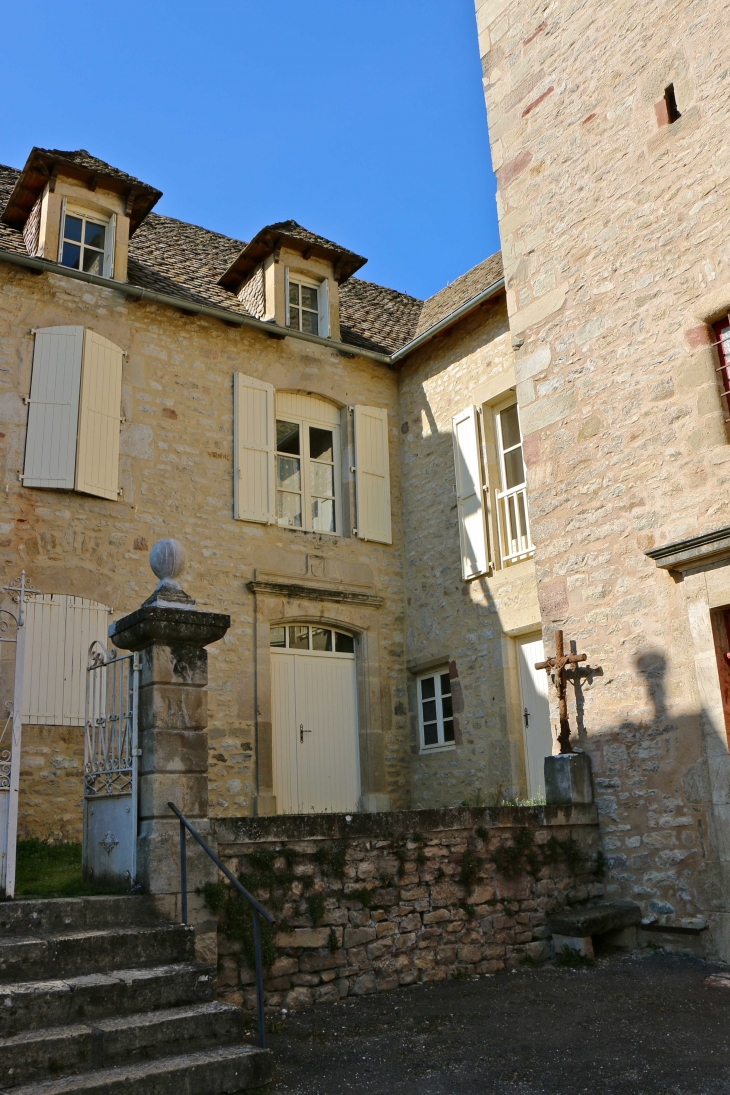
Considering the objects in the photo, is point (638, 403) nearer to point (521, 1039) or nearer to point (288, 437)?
point (521, 1039)

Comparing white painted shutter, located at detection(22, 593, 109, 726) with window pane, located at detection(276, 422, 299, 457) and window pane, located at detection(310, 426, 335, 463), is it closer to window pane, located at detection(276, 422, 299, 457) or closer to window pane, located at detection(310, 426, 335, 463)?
window pane, located at detection(276, 422, 299, 457)

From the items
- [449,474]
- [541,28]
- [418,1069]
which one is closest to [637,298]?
[541,28]

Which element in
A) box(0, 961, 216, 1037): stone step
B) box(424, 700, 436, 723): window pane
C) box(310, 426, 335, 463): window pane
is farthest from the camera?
box(310, 426, 335, 463): window pane

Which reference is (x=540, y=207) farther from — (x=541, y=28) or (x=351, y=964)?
(x=351, y=964)

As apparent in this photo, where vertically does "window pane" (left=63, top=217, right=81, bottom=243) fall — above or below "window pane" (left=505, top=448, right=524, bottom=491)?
above

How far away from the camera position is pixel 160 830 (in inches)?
193

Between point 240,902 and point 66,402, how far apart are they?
581 centimetres

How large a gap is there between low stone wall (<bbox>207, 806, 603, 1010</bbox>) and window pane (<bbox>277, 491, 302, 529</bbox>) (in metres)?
4.95

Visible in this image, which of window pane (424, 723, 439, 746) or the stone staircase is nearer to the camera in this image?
the stone staircase

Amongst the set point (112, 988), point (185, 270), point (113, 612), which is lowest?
point (112, 988)

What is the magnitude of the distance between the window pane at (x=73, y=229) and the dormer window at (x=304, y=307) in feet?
8.31

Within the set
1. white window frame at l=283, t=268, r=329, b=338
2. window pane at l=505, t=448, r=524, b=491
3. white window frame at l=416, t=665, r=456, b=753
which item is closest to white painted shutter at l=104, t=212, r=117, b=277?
white window frame at l=283, t=268, r=329, b=338

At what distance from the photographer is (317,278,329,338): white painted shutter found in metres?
11.5

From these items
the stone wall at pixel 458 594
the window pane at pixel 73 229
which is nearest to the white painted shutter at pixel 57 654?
the stone wall at pixel 458 594
